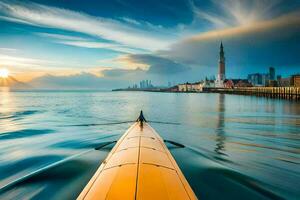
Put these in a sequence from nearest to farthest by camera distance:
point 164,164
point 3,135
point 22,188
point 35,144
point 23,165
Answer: point 164,164, point 22,188, point 23,165, point 35,144, point 3,135

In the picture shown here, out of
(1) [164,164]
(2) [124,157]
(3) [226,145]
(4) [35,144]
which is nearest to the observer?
(1) [164,164]

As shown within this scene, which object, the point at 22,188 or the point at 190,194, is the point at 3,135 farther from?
the point at 190,194

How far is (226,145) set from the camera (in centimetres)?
1466

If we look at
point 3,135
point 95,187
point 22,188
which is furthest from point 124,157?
point 3,135

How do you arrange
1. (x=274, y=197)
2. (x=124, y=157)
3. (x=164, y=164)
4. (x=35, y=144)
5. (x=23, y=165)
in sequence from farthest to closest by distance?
(x=35, y=144)
(x=23, y=165)
(x=274, y=197)
(x=124, y=157)
(x=164, y=164)

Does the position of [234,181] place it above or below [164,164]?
below

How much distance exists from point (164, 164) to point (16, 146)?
43.9ft

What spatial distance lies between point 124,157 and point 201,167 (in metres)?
4.92

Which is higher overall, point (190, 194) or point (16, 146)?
point (190, 194)

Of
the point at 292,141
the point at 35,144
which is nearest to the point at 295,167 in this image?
the point at 292,141

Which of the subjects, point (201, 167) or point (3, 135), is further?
point (3, 135)

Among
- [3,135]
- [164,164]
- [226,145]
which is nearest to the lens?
[164,164]

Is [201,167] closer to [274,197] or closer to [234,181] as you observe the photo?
[234,181]

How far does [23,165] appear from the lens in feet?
35.7
